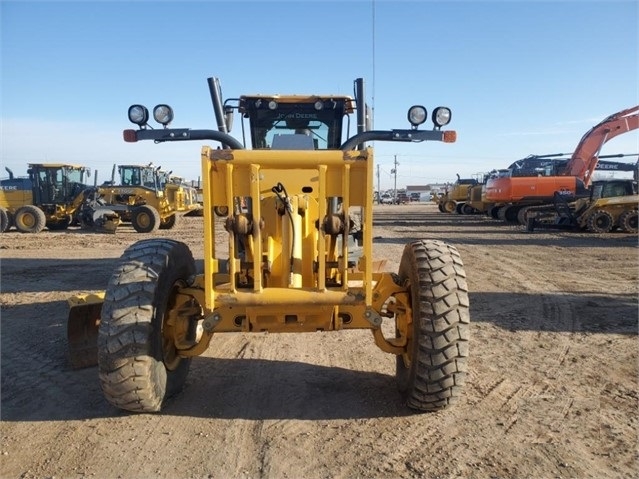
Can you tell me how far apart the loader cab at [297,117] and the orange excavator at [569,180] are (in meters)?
18.3

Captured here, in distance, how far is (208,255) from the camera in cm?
342

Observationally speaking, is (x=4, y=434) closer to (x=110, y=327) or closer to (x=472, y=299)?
(x=110, y=327)

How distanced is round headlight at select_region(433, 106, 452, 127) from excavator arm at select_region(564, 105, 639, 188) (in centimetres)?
2111

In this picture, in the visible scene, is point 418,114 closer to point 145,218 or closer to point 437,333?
point 437,333

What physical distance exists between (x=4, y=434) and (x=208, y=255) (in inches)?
72.6

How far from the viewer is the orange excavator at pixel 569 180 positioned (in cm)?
2219

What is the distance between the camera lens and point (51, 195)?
69.7 feet

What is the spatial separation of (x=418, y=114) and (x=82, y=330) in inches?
144

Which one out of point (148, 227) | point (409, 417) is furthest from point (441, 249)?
point (148, 227)

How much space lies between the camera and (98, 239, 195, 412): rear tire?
3.47m

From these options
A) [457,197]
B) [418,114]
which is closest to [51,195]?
[418,114]

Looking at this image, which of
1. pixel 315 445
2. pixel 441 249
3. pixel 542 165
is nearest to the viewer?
pixel 315 445

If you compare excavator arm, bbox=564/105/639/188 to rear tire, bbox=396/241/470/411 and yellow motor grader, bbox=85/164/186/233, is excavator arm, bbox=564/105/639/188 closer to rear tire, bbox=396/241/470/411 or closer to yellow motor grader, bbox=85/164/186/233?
yellow motor grader, bbox=85/164/186/233

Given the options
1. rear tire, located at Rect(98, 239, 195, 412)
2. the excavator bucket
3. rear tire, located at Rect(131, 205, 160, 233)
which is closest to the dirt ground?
the excavator bucket
